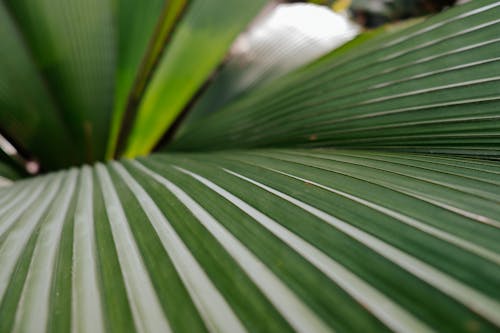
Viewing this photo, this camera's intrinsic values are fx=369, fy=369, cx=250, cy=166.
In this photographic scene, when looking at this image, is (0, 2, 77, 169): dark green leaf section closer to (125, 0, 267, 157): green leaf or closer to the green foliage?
the green foliage

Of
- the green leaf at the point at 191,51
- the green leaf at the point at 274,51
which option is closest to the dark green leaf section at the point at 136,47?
the green leaf at the point at 191,51

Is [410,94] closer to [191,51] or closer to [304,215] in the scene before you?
[304,215]

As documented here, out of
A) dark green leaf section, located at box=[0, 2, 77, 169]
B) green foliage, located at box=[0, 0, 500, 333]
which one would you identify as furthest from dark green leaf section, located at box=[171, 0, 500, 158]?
dark green leaf section, located at box=[0, 2, 77, 169]

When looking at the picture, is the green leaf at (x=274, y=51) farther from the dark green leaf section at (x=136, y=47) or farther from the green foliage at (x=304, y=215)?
the green foliage at (x=304, y=215)

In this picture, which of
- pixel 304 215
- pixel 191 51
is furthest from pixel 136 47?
pixel 304 215

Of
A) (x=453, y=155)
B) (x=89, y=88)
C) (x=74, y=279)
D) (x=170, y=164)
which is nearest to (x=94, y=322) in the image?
(x=74, y=279)
